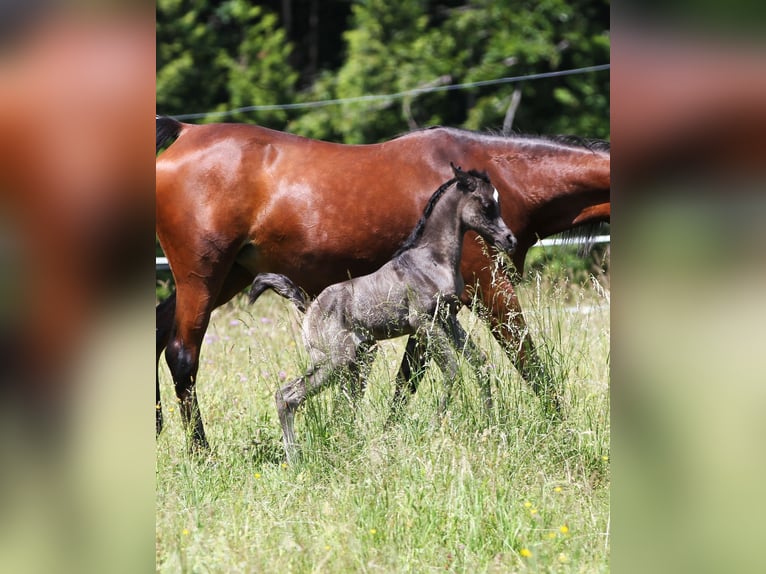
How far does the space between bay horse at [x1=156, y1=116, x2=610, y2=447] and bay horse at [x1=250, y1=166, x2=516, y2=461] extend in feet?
1.57

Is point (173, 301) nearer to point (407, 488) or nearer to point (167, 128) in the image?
point (167, 128)

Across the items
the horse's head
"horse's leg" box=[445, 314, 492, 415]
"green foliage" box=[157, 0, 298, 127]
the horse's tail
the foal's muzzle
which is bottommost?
"green foliage" box=[157, 0, 298, 127]

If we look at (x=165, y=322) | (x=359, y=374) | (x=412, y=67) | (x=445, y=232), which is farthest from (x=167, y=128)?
(x=412, y=67)

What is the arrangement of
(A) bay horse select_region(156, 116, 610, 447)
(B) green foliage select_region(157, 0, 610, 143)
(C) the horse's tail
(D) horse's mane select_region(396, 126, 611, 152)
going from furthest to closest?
(B) green foliage select_region(157, 0, 610, 143)
(D) horse's mane select_region(396, 126, 611, 152)
(A) bay horse select_region(156, 116, 610, 447)
(C) the horse's tail

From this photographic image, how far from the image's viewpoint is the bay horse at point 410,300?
14.3 ft

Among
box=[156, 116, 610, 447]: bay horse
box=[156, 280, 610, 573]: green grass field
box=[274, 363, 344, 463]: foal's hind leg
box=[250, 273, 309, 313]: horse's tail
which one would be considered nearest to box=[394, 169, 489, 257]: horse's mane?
box=[156, 116, 610, 447]: bay horse

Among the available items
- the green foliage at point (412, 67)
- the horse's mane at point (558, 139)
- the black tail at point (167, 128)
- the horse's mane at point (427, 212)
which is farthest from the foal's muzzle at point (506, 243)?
the green foliage at point (412, 67)

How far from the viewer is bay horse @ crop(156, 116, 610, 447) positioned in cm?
536

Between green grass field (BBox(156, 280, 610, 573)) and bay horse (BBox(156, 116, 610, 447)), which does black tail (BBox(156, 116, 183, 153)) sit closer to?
bay horse (BBox(156, 116, 610, 447))

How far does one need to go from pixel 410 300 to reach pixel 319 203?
1.17 m

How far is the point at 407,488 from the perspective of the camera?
340 centimetres
